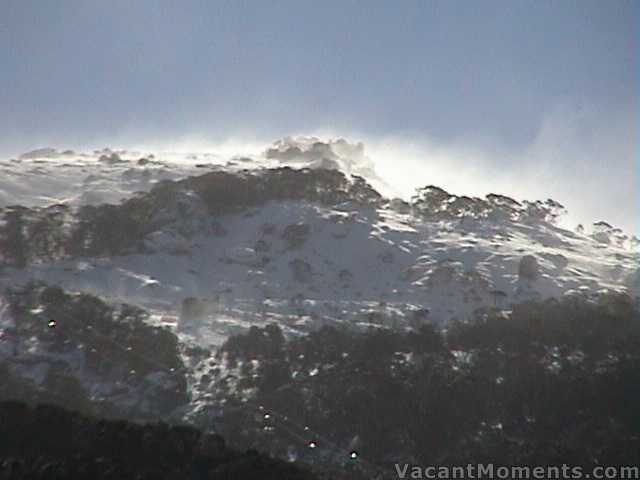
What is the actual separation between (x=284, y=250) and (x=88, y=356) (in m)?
35.2

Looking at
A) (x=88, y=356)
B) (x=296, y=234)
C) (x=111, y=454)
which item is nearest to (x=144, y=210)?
(x=296, y=234)

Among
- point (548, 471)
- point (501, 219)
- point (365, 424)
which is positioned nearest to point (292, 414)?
point (365, 424)

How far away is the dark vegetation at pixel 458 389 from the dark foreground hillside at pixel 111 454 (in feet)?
60.4

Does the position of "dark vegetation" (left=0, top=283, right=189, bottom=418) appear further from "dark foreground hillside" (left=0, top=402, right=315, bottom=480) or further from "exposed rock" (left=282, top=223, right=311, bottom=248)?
"exposed rock" (left=282, top=223, right=311, bottom=248)

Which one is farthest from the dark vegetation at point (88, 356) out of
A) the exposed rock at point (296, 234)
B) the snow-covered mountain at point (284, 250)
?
the exposed rock at point (296, 234)

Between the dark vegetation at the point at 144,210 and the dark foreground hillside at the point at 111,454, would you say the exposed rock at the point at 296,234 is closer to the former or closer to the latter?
the dark vegetation at the point at 144,210

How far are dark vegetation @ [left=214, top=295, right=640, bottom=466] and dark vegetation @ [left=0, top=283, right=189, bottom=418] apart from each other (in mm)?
5570

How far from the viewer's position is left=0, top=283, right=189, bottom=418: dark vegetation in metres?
66.2

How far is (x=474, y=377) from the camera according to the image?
2813 inches

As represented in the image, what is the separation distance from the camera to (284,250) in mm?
103125

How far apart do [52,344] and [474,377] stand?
122 ft

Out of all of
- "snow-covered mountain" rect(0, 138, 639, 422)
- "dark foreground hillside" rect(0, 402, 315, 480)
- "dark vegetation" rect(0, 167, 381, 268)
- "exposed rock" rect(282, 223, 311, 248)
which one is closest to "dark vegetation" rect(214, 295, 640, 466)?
"snow-covered mountain" rect(0, 138, 639, 422)

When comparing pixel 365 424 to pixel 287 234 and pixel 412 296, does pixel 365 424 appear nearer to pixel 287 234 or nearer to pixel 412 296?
pixel 412 296

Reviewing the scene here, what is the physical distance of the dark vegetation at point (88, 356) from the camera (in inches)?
2608
